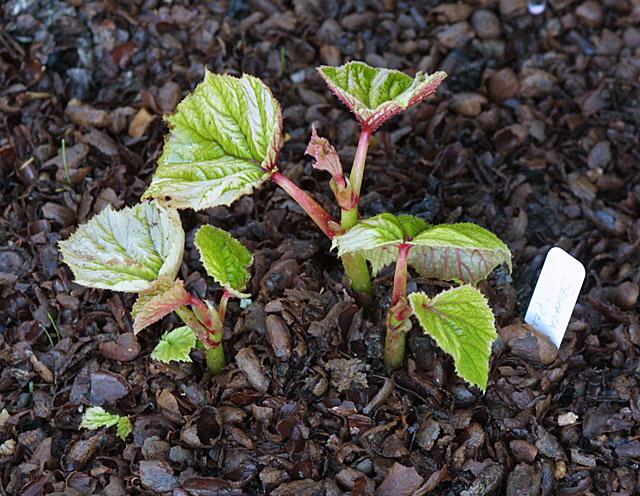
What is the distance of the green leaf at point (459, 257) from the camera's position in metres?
1.32

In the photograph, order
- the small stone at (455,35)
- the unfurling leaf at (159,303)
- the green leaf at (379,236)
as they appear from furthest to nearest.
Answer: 1. the small stone at (455,35)
2. the unfurling leaf at (159,303)
3. the green leaf at (379,236)

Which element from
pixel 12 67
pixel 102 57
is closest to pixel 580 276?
pixel 102 57

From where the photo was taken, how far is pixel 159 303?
1371 millimetres

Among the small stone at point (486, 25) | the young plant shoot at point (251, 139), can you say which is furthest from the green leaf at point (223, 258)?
the small stone at point (486, 25)

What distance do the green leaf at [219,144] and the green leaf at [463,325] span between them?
13.6 inches

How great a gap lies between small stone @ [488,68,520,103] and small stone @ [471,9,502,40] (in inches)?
6.9

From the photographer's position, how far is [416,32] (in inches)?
90.9

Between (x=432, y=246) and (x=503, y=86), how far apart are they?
940 mm

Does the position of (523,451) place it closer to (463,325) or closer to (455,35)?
(463,325)

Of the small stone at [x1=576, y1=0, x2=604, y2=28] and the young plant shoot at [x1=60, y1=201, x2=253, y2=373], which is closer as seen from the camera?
the young plant shoot at [x1=60, y1=201, x2=253, y2=373]

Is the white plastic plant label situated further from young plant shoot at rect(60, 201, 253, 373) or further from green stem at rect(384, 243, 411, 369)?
young plant shoot at rect(60, 201, 253, 373)

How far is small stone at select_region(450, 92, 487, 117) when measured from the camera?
2105mm

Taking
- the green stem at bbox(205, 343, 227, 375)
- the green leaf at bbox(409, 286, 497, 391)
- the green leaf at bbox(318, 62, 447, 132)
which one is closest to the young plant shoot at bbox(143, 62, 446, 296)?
the green leaf at bbox(318, 62, 447, 132)

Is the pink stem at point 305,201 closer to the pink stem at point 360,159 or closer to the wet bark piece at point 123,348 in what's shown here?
the pink stem at point 360,159
